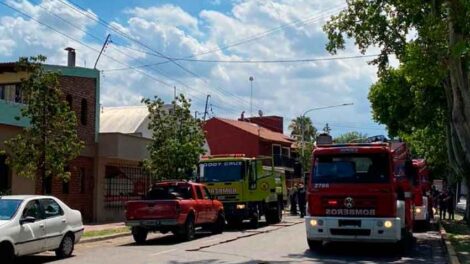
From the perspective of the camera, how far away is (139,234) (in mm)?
19281

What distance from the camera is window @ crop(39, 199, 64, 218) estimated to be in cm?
1443

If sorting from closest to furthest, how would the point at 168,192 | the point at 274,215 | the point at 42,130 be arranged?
the point at 42,130
the point at 168,192
the point at 274,215

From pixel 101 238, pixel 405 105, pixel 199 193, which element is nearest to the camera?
pixel 101 238

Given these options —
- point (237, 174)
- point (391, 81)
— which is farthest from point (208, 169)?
point (391, 81)

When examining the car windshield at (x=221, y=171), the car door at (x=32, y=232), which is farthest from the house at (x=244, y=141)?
the car door at (x=32, y=232)

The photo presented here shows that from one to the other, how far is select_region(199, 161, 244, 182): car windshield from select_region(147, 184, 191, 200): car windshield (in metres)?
4.19

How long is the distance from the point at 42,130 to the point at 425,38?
1118 centimetres

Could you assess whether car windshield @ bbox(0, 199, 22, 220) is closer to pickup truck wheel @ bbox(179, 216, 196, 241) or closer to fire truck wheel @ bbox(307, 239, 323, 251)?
pickup truck wheel @ bbox(179, 216, 196, 241)

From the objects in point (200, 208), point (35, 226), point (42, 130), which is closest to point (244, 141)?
point (200, 208)

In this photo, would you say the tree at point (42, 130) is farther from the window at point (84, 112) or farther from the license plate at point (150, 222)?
the window at point (84, 112)

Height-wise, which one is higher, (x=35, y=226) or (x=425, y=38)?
(x=425, y=38)

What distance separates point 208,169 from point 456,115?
9.63 metres

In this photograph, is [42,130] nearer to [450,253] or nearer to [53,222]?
[53,222]

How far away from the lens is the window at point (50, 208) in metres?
14.4
